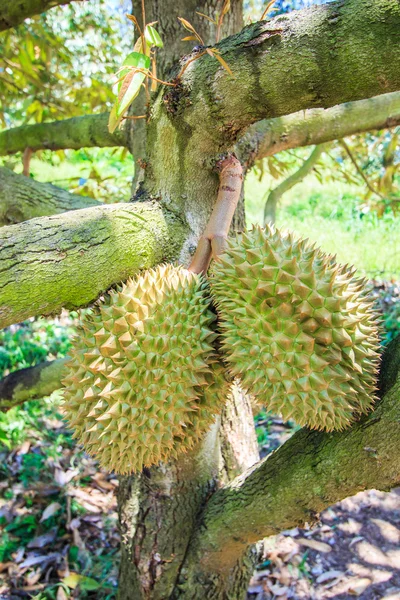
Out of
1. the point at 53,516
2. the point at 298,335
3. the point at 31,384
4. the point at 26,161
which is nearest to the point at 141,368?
the point at 298,335

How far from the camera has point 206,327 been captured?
3.96 feet

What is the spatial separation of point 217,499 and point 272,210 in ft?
4.80

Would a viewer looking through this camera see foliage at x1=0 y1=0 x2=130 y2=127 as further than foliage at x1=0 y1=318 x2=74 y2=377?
No

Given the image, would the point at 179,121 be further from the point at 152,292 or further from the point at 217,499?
the point at 217,499

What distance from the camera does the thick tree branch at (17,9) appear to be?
1.80 m

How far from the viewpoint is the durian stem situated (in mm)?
1295

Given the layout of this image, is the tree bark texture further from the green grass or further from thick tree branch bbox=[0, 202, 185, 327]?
the green grass

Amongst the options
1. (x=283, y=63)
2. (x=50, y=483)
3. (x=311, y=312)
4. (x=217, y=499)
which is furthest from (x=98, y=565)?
(x=283, y=63)

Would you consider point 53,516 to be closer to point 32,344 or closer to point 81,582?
point 81,582

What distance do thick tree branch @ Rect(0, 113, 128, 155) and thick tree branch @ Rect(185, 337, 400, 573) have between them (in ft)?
4.88

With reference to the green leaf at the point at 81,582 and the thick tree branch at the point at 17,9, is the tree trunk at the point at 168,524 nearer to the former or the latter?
the green leaf at the point at 81,582

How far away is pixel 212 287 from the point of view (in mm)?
1207

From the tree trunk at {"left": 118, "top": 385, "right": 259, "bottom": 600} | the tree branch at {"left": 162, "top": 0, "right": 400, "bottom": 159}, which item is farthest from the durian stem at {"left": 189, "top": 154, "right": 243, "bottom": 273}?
the tree trunk at {"left": 118, "top": 385, "right": 259, "bottom": 600}

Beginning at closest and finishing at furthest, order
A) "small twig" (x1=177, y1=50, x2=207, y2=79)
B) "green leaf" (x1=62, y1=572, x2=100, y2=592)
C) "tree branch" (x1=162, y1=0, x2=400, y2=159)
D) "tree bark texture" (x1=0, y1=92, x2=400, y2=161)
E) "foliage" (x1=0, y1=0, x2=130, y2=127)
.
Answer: "tree branch" (x1=162, y1=0, x2=400, y2=159), "small twig" (x1=177, y1=50, x2=207, y2=79), "tree bark texture" (x1=0, y1=92, x2=400, y2=161), "green leaf" (x1=62, y1=572, x2=100, y2=592), "foliage" (x1=0, y1=0, x2=130, y2=127)
